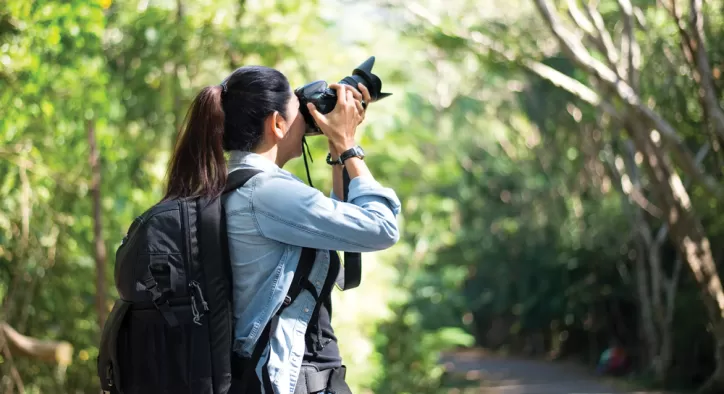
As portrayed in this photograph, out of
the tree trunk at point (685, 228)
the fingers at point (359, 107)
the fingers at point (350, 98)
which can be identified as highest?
the fingers at point (350, 98)

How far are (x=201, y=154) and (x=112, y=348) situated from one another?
453 millimetres

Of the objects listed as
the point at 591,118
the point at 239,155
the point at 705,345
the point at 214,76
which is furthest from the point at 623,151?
the point at 239,155

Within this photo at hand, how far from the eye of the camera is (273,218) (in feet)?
7.01

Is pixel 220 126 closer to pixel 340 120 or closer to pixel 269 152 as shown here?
pixel 269 152

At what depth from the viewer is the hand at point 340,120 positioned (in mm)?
2309

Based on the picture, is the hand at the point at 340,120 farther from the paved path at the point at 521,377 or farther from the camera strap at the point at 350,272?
the paved path at the point at 521,377

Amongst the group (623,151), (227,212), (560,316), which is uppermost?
(227,212)

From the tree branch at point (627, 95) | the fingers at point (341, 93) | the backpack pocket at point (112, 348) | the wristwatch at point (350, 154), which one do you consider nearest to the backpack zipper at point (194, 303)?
the backpack pocket at point (112, 348)

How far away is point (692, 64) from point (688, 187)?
5983 mm

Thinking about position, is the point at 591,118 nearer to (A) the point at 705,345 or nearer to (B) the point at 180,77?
(A) the point at 705,345

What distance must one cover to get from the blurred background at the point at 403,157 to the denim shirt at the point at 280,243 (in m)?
1.43

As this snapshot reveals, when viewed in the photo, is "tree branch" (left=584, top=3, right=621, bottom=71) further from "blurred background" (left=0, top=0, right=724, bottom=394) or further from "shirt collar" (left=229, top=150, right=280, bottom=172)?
"shirt collar" (left=229, top=150, right=280, bottom=172)

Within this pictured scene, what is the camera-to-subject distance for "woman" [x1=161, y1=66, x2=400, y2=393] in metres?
2.14

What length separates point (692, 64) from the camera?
9.56 meters
